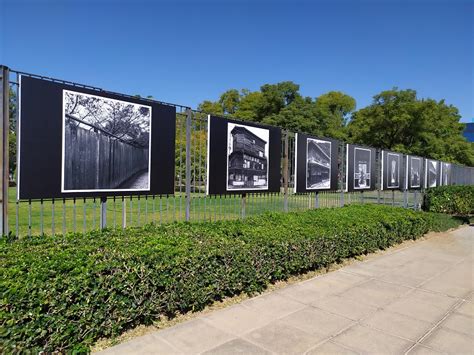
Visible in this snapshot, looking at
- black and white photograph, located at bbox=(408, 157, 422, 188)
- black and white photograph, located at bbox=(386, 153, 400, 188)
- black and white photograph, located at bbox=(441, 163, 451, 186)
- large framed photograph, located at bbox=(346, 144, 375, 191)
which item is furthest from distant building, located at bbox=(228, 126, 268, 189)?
black and white photograph, located at bbox=(441, 163, 451, 186)

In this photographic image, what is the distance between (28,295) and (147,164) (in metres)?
2.64

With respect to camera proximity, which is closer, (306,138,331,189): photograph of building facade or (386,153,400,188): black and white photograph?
(306,138,331,189): photograph of building facade

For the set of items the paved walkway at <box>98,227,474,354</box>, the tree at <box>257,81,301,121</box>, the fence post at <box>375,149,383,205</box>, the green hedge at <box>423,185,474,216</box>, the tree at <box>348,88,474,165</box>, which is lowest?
the paved walkway at <box>98,227,474,354</box>

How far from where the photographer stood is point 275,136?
745 cm

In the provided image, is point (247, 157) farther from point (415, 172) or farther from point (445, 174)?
point (445, 174)

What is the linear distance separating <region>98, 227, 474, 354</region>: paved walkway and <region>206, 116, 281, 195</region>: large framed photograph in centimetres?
208

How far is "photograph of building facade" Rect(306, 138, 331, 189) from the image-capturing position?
8734mm

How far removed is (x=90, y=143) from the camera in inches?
173

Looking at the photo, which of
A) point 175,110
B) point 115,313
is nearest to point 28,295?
point 115,313

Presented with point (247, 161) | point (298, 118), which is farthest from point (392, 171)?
point (298, 118)

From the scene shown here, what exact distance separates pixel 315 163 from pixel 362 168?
3.15 metres

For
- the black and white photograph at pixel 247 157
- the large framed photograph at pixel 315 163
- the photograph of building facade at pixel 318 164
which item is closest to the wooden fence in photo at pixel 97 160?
the black and white photograph at pixel 247 157

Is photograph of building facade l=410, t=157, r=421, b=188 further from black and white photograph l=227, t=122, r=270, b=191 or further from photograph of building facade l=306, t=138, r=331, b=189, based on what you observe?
black and white photograph l=227, t=122, r=270, b=191

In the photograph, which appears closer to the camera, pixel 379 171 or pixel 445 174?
pixel 379 171
